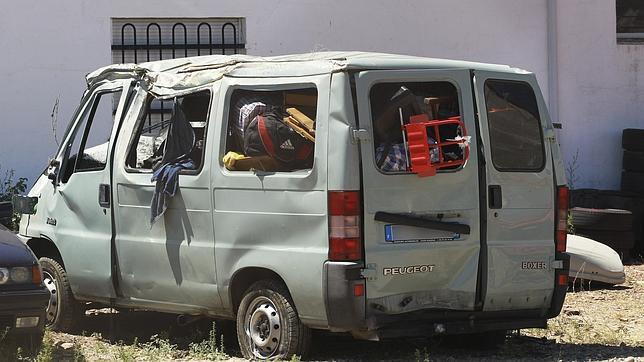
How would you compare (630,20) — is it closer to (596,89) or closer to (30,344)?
(596,89)

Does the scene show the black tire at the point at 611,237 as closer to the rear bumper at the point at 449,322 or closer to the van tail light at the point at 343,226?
the rear bumper at the point at 449,322

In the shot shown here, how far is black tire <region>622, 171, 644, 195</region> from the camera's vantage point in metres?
14.6

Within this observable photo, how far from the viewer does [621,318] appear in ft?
33.6

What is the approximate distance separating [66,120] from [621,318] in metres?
6.71

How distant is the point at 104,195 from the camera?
8.71m

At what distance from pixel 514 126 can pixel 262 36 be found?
21.1 feet

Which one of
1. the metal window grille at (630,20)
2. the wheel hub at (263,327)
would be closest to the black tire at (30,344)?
the wheel hub at (263,327)

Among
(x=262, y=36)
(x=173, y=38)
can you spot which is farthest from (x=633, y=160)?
(x=173, y=38)

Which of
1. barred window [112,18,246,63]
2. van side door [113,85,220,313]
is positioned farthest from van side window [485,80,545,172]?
barred window [112,18,246,63]

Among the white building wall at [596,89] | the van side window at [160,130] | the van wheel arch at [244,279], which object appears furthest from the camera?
the white building wall at [596,89]

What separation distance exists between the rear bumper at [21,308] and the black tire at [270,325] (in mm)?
1362

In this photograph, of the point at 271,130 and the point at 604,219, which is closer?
the point at 271,130

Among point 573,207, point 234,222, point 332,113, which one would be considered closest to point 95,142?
point 234,222

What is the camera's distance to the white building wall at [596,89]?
14773 mm
